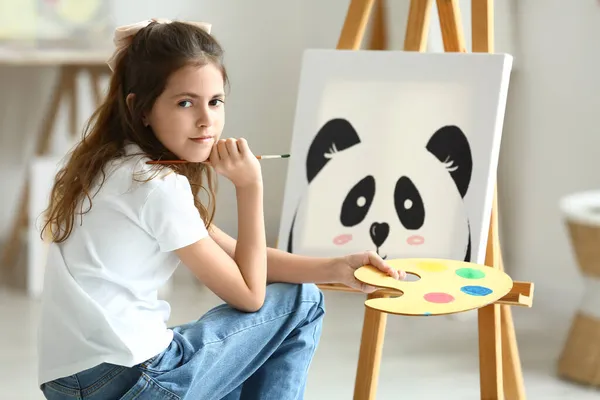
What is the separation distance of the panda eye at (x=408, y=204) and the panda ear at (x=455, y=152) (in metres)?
0.09

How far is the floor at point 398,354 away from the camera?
7.96ft

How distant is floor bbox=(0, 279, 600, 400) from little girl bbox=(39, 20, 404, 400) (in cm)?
82

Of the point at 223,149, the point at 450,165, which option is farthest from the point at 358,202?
the point at 223,149

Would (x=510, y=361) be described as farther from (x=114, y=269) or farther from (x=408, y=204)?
(x=114, y=269)

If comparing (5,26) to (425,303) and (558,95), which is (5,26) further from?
(425,303)

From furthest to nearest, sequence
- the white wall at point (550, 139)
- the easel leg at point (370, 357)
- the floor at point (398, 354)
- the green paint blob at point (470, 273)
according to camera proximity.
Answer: the white wall at point (550, 139)
the floor at point (398, 354)
the easel leg at point (370, 357)
the green paint blob at point (470, 273)

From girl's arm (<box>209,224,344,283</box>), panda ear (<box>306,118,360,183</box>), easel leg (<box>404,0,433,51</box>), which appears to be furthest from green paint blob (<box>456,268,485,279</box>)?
easel leg (<box>404,0,433,51</box>)

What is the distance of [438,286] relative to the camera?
5.33 feet

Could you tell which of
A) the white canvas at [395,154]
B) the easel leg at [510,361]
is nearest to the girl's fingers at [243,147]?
the white canvas at [395,154]

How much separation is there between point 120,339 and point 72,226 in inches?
8.2

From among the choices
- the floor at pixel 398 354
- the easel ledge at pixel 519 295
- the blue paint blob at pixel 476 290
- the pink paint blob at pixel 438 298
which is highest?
the blue paint blob at pixel 476 290

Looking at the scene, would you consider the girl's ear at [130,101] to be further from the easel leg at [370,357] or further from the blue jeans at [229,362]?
the easel leg at [370,357]

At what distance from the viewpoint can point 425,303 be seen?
1.53 meters

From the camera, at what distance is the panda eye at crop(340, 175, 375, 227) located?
202 centimetres
